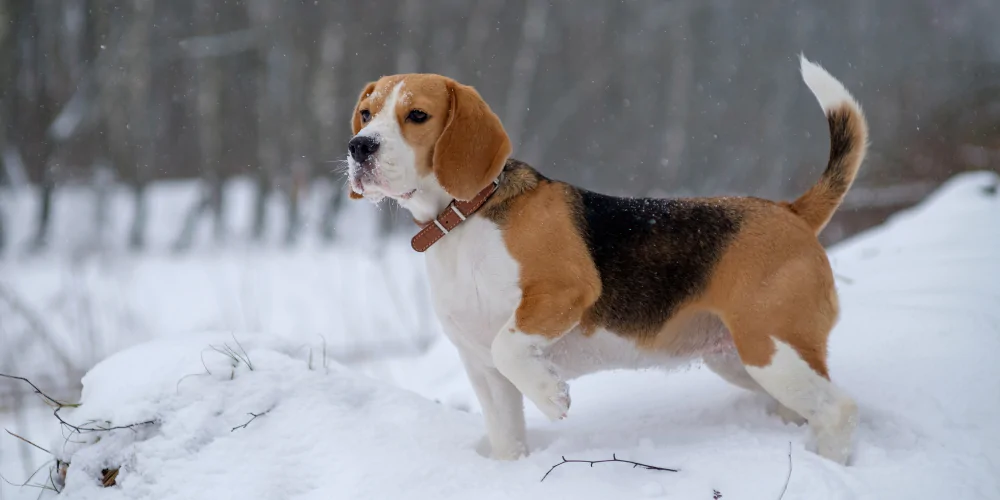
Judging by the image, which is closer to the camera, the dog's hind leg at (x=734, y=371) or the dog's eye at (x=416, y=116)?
the dog's eye at (x=416, y=116)

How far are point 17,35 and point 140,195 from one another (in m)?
3.30

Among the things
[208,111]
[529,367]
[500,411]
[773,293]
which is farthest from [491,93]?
[529,367]

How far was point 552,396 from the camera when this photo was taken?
3.03 m

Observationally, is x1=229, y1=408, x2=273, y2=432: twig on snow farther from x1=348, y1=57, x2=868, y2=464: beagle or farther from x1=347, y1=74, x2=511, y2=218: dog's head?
x1=347, y1=74, x2=511, y2=218: dog's head

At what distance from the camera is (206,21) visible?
14.5 m

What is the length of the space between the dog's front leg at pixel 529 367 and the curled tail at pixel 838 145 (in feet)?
5.15

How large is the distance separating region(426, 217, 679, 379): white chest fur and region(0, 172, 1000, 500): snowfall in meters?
0.39

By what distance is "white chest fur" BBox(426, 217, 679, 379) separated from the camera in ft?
10.5

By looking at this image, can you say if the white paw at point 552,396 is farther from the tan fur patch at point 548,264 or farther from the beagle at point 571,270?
the tan fur patch at point 548,264

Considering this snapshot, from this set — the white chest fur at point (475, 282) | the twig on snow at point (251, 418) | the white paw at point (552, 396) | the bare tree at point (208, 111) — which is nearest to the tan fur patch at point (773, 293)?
the white paw at point (552, 396)

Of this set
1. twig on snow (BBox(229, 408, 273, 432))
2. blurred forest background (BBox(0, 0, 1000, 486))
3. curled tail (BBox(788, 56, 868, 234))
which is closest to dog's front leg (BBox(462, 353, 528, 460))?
twig on snow (BBox(229, 408, 273, 432))

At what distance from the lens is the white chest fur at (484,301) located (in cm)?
319

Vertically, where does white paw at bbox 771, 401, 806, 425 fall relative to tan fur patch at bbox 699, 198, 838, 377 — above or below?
below

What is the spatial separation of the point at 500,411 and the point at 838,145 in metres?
2.18
